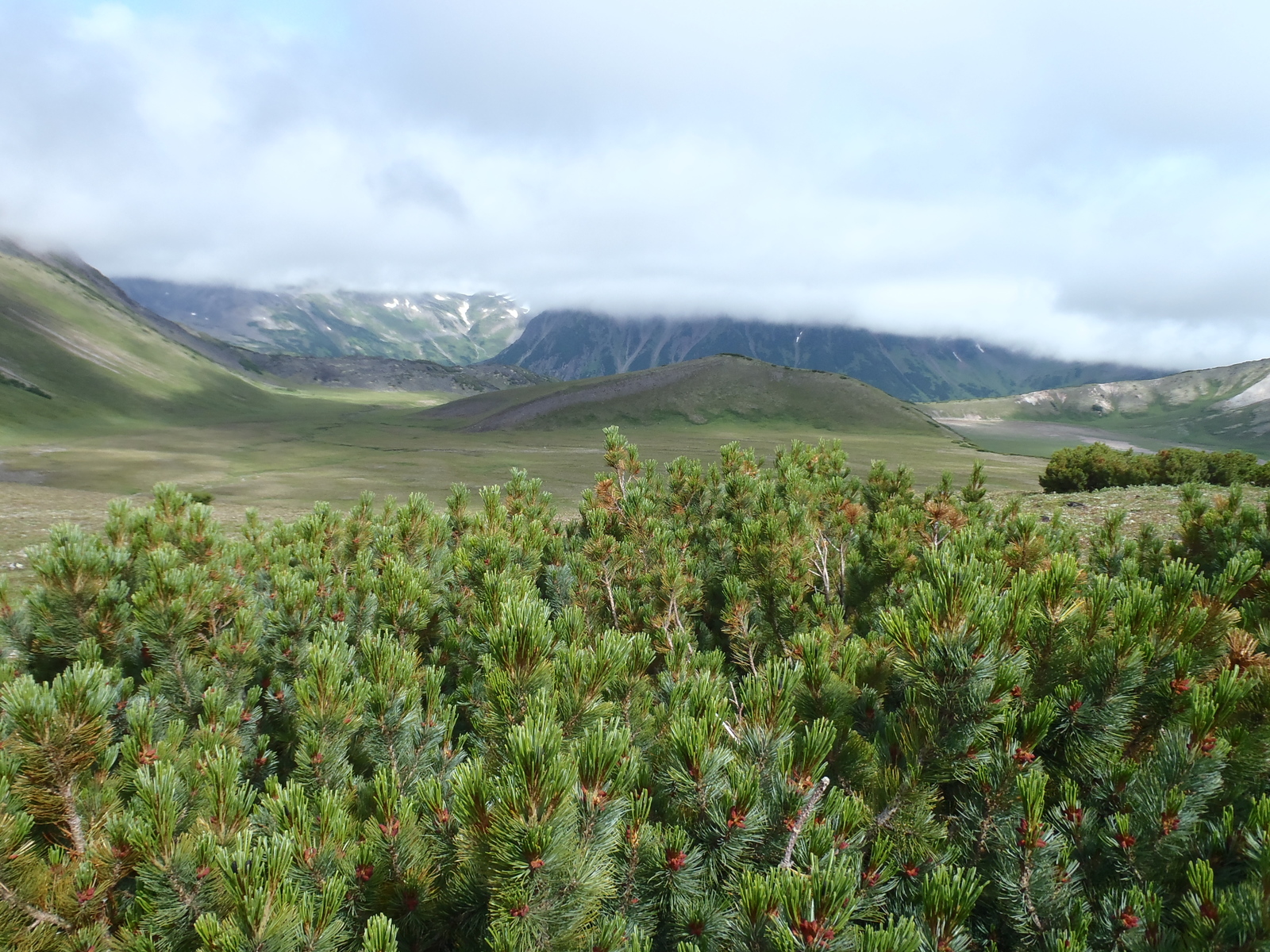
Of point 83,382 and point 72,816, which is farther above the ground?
point 83,382

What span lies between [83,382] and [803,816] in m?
211

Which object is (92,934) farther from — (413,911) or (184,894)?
(413,911)

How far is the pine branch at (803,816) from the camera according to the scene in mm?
2434

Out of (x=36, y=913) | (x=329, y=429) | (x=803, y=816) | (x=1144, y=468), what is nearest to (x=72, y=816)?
(x=36, y=913)

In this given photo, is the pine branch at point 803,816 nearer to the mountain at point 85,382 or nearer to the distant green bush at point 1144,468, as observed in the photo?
the distant green bush at point 1144,468

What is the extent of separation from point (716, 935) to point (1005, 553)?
5.03 m

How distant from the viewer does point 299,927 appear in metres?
2.25

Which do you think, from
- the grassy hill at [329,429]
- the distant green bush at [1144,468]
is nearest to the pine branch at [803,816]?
the grassy hill at [329,429]

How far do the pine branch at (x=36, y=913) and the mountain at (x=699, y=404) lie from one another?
132199 millimetres

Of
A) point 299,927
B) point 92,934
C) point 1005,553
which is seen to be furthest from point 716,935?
point 1005,553

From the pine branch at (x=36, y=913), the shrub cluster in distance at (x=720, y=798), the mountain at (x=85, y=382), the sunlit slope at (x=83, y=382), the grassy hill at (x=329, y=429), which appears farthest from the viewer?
the mountain at (x=85, y=382)

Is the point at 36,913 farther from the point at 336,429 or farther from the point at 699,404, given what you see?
the point at 699,404

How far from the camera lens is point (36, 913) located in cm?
284

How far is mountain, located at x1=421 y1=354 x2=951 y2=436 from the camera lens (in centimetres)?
14250
